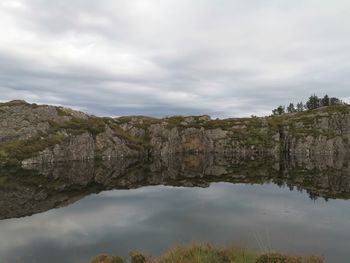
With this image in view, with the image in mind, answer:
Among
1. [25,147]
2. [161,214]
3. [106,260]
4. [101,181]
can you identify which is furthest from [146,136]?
[106,260]

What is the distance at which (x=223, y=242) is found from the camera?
34094mm

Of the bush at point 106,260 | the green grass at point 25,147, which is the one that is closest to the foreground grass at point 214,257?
the bush at point 106,260

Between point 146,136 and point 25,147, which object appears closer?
point 25,147

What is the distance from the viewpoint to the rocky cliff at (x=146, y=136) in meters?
118

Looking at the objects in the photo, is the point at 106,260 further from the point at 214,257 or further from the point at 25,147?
the point at 25,147

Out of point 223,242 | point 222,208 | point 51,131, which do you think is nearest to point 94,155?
point 51,131

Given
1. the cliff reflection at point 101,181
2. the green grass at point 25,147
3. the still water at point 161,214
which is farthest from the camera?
the green grass at point 25,147

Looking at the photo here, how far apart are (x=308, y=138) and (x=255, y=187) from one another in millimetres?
122110

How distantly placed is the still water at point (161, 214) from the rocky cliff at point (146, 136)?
29.4 m

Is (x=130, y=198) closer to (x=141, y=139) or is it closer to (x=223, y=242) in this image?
(x=223, y=242)

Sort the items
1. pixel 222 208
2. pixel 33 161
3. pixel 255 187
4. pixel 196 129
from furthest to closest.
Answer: pixel 196 129, pixel 33 161, pixel 255 187, pixel 222 208

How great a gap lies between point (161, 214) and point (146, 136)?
11970cm

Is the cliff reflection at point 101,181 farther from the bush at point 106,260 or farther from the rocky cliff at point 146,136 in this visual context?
the bush at point 106,260

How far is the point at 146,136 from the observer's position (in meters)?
168
